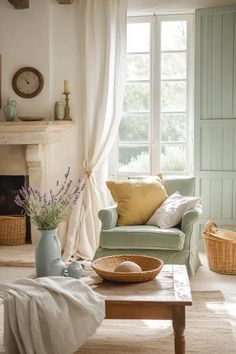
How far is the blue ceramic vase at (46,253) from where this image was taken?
337 centimetres

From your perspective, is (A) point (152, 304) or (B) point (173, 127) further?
(B) point (173, 127)

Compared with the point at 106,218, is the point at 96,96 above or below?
above

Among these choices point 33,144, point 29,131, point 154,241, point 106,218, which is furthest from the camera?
point 33,144

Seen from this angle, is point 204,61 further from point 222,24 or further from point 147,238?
point 147,238

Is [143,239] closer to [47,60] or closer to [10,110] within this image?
[10,110]

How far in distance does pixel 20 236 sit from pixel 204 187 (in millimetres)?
1978

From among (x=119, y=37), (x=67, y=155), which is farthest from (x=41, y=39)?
(x=67, y=155)

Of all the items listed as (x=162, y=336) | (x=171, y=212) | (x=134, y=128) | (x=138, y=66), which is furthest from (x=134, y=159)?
(x=162, y=336)

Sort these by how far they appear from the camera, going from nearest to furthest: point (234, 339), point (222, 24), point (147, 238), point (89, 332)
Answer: point (89, 332)
point (234, 339)
point (147, 238)
point (222, 24)

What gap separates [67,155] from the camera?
19.6 feet

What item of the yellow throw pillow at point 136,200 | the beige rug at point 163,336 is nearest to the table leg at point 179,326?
the beige rug at point 163,336

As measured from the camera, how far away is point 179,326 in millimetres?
2961

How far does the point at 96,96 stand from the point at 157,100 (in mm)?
656

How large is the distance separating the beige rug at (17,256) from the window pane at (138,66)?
2100 mm
